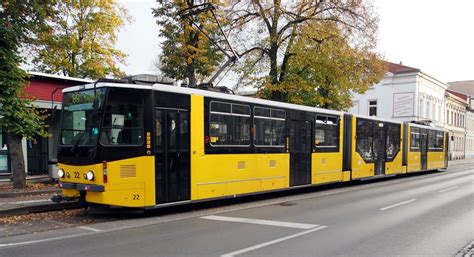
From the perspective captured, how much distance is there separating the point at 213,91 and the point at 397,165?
15.1 meters

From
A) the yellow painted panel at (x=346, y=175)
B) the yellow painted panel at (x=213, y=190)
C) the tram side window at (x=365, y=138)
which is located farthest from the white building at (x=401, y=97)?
the yellow painted panel at (x=213, y=190)

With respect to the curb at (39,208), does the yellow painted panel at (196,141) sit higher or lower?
higher

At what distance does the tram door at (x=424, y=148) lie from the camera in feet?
88.6

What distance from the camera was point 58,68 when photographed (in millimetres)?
26578

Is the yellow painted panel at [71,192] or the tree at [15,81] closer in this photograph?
the yellow painted panel at [71,192]

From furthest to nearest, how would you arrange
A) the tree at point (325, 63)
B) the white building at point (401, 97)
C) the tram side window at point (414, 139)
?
the white building at point (401, 97), the tram side window at point (414, 139), the tree at point (325, 63)

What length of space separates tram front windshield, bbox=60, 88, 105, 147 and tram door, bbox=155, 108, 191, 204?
1.40m

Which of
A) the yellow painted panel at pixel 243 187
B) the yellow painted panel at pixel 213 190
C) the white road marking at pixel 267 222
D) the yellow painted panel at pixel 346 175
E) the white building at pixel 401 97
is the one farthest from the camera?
the white building at pixel 401 97

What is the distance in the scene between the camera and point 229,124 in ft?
40.0

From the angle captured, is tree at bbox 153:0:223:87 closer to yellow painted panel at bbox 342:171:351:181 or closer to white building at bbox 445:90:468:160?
yellow painted panel at bbox 342:171:351:181

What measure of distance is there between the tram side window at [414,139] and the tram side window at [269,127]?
14085 mm

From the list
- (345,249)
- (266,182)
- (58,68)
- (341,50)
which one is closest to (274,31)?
(341,50)

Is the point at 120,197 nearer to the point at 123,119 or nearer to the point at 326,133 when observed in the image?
the point at 123,119

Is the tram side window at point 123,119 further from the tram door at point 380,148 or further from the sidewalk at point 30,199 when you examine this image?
the tram door at point 380,148
